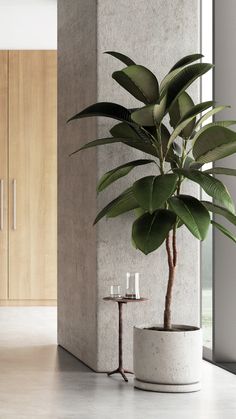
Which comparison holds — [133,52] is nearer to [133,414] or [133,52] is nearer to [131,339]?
[131,339]

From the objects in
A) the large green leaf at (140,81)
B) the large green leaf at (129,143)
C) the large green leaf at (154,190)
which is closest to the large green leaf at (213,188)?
the large green leaf at (154,190)

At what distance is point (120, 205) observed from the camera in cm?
466

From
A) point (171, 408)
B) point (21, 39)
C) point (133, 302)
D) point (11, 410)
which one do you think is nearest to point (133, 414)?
point (171, 408)

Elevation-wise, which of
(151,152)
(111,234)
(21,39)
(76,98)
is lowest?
(111,234)

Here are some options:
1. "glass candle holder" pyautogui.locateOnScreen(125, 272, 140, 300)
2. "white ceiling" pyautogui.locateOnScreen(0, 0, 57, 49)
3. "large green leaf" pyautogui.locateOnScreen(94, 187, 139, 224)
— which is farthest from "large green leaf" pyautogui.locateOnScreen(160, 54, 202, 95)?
"white ceiling" pyautogui.locateOnScreen(0, 0, 57, 49)

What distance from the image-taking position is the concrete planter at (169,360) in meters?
4.44

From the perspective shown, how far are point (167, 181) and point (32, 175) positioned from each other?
4.63 meters

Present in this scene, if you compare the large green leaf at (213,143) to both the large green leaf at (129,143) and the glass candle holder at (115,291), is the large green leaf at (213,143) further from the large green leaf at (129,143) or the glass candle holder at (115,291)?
the glass candle holder at (115,291)

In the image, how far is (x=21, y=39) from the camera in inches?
341

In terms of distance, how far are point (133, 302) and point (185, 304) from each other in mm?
326

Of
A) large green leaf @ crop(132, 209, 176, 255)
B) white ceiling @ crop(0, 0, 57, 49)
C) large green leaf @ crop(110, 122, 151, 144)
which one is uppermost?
white ceiling @ crop(0, 0, 57, 49)

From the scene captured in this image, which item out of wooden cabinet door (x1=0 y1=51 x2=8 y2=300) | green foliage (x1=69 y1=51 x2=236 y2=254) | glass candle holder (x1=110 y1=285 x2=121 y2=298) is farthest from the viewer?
wooden cabinet door (x1=0 y1=51 x2=8 y2=300)

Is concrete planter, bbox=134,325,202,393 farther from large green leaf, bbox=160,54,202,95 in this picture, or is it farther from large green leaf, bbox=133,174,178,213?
large green leaf, bbox=160,54,202,95

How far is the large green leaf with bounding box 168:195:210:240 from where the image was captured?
4184 millimetres
